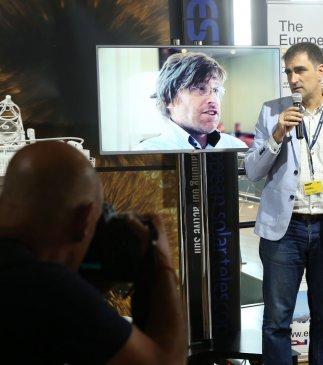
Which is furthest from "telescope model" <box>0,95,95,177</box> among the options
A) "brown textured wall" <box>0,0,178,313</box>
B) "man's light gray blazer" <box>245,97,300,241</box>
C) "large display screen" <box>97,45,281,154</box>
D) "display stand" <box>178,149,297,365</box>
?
"man's light gray blazer" <box>245,97,300,241</box>

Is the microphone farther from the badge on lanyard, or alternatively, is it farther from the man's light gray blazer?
the badge on lanyard

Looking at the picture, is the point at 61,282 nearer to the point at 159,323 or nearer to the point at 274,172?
the point at 159,323

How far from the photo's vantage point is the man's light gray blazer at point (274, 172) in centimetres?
264

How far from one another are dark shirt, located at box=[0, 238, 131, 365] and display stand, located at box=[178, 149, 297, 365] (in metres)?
2.23

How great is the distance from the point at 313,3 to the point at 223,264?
1.67m

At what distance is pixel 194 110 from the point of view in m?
3.05

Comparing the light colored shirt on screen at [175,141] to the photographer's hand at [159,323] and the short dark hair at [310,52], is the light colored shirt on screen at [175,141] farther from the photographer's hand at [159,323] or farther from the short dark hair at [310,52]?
the photographer's hand at [159,323]

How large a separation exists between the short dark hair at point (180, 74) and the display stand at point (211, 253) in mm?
400

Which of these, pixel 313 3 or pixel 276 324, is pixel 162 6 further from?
pixel 276 324

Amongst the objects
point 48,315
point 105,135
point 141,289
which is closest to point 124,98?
point 105,135

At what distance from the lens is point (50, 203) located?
1058 mm

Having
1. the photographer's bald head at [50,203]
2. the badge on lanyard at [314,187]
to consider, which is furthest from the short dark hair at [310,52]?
the photographer's bald head at [50,203]

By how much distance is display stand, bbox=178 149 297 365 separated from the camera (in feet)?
10.6

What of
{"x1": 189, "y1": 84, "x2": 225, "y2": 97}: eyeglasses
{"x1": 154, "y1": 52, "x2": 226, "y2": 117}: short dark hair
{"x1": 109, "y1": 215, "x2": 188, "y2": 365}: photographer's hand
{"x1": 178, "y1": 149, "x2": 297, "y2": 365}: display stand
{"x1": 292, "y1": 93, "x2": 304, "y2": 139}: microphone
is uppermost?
{"x1": 154, "y1": 52, "x2": 226, "y2": 117}: short dark hair
